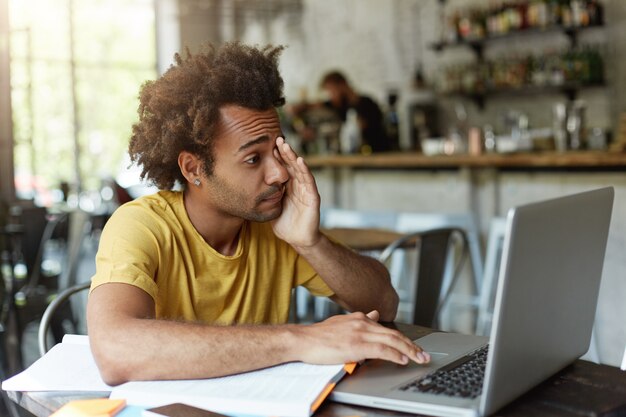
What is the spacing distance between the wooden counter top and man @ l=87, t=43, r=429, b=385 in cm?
213

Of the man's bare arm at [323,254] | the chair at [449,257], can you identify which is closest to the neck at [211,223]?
the man's bare arm at [323,254]

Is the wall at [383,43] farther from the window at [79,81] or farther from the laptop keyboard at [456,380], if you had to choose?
the laptop keyboard at [456,380]

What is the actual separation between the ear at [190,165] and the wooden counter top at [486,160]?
2441 mm

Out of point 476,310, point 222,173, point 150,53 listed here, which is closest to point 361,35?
point 150,53

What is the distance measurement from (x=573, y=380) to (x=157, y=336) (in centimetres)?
64

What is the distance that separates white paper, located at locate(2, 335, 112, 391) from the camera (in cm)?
121

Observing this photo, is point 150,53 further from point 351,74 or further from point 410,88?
point 410,88

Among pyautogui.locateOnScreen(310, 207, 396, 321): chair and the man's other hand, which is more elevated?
the man's other hand

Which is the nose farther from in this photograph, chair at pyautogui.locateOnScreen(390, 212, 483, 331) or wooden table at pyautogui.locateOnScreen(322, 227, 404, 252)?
chair at pyautogui.locateOnScreen(390, 212, 483, 331)

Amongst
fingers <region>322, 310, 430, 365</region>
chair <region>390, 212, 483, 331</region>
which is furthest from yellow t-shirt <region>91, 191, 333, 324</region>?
chair <region>390, 212, 483, 331</region>

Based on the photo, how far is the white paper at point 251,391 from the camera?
3.52 feet

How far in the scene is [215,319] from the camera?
1.61m

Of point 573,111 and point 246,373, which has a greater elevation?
point 573,111

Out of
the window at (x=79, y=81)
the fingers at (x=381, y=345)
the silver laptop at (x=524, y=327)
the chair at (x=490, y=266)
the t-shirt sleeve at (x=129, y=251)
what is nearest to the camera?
the silver laptop at (x=524, y=327)
